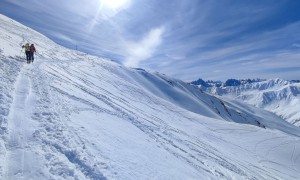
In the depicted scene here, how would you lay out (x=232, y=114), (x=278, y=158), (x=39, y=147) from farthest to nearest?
1. (x=232, y=114)
2. (x=278, y=158)
3. (x=39, y=147)

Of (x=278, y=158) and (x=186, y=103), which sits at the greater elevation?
Answer: (x=186, y=103)

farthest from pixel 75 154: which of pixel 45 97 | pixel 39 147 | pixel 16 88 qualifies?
pixel 16 88

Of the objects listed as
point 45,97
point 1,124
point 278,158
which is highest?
point 45,97

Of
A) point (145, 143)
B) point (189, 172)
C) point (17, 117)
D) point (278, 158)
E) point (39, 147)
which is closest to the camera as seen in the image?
point (39, 147)

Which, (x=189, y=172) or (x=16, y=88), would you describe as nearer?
(x=189, y=172)

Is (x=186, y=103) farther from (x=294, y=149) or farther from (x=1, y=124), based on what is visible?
(x=1, y=124)

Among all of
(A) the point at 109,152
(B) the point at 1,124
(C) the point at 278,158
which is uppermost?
(B) the point at 1,124

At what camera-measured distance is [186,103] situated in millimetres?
96125

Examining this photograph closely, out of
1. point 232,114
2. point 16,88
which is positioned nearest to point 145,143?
point 16,88

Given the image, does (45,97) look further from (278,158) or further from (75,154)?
(278,158)

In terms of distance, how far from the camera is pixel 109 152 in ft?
37.2

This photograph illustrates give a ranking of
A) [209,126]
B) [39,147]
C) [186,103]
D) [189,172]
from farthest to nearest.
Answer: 1. [186,103]
2. [209,126]
3. [189,172]
4. [39,147]

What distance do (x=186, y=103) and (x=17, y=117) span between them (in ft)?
286

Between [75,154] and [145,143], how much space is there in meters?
5.98
